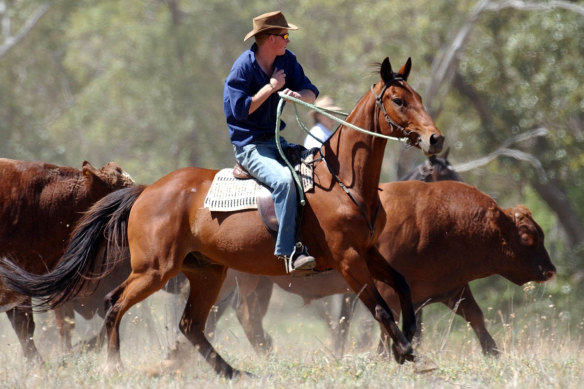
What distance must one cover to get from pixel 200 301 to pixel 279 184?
4.96ft

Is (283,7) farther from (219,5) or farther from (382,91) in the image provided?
(382,91)

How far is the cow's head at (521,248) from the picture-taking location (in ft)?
30.0

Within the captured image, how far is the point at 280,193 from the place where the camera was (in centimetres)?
689

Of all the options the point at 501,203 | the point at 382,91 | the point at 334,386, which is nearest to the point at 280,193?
the point at 382,91

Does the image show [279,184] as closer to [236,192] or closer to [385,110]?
[236,192]

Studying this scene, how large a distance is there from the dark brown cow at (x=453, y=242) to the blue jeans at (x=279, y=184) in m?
2.07

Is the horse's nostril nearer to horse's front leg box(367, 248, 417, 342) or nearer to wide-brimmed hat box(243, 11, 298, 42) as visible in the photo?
horse's front leg box(367, 248, 417, 342)

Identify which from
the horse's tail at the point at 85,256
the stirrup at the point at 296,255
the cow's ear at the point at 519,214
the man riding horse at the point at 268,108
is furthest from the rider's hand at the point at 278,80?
the cow's ear at the point at 519,214

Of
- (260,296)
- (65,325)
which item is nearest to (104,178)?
(65,325)

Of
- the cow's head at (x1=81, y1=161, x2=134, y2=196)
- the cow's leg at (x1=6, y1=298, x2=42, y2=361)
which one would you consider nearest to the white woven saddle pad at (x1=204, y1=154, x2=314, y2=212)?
the cow's head at (x1=81, y1=161, x2=134, y2=196)

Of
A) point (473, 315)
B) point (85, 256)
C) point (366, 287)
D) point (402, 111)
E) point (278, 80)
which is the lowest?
point (473, 315)

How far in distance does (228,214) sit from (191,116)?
19897 millimetres

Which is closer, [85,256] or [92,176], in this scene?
[85,256]

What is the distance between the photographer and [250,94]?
7.22m
